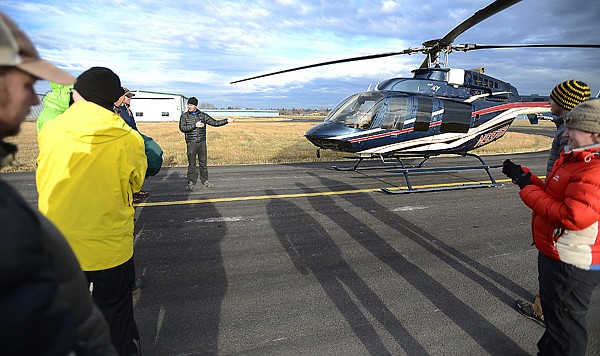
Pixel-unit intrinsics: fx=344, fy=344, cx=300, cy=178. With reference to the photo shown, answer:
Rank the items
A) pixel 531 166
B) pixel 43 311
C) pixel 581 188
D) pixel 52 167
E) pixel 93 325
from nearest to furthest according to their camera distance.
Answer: pixel 43 311 → pixel 93 325 → pixel 52 167 → pixel 581 188 → pixel 531 166

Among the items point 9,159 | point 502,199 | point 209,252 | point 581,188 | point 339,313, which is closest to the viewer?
point 9,159

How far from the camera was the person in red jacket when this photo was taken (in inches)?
79.1

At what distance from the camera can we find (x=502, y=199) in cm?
732

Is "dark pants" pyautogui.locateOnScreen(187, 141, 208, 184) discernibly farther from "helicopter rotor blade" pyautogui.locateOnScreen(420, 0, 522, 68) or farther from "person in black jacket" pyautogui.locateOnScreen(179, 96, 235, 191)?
"helicopter rotor blade" pyautogui.locateOnScreen(420, 0, 522, 68)

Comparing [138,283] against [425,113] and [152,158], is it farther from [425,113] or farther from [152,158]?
[425,113]

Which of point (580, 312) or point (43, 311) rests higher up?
point (43, 311)

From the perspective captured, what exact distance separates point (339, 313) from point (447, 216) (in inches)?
146

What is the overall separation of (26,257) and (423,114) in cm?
795

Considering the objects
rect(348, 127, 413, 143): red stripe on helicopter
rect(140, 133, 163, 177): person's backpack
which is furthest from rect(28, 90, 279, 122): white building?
rect(140, 133, 163, 177): person's backpack

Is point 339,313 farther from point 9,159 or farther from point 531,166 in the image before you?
point 531,166

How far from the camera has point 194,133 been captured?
7.65 meters

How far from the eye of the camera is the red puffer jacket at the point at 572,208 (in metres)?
1.99

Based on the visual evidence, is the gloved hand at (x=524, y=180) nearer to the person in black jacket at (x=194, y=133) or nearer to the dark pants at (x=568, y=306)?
the dark pants at (x=568, y=306)

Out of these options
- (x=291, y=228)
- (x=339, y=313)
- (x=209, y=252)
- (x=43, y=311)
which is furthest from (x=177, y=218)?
(x=43, y=311)
